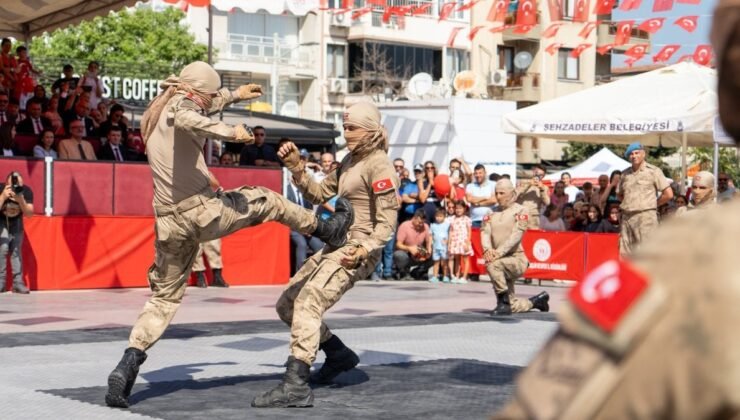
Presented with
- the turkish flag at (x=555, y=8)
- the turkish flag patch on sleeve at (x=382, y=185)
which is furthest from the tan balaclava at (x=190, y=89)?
the turkish flag at (x=555, y=8)

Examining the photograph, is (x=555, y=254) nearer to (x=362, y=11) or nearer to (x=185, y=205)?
(x=362, y=11)

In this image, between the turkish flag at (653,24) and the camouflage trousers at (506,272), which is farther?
the turkish flag at (653,24)

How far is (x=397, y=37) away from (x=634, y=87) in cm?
4210

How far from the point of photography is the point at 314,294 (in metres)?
7.73

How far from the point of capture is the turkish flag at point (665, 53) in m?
24.3

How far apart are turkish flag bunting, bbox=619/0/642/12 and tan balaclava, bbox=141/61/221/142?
46.3 feet

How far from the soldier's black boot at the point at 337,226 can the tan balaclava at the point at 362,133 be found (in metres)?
0.41

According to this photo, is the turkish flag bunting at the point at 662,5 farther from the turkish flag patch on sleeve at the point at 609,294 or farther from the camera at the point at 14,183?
the turkish flag patch on sleeve at the point at 609,294

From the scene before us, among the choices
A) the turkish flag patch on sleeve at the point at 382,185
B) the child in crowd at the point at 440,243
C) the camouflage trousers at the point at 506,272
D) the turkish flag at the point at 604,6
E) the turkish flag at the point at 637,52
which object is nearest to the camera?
the turkish flag patch on sleeve at the point at 382,185

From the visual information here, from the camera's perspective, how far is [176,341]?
35.8 ft

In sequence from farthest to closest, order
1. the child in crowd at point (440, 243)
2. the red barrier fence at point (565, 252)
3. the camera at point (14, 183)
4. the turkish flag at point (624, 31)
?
1. the turkish flag at point (624, 31)
2. the child in crowd at point (440, 243)
3. the red barrier fence at point (565, 252)
4. the camera at point (14, 183)

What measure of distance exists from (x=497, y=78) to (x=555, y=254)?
39870 mm

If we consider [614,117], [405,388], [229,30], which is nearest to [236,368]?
[405,388]

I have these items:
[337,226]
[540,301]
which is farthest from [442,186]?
[337,226]
